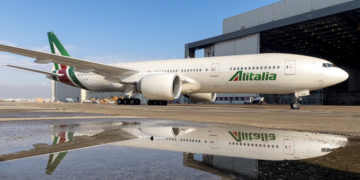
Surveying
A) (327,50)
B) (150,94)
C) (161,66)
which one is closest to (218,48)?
(327,50)

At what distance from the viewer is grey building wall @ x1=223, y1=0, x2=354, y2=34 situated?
30.2 m

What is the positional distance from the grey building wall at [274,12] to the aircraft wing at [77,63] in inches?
954

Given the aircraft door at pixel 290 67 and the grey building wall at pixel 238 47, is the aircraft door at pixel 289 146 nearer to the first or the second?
the aircraft door at pixel 290 67

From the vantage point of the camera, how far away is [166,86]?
15.1 meters

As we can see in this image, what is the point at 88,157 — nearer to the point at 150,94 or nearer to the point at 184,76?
the point at 150,94

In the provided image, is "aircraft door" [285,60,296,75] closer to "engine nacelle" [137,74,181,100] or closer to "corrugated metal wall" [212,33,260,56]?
"engine nacelle" [137,74,181,100]

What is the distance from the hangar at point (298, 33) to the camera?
2755 centimetres

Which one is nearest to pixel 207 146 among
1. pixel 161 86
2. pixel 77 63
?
pixel 161 86

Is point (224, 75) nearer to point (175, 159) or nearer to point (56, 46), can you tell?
point (175, 159)

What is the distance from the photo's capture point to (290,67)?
14.7 meters

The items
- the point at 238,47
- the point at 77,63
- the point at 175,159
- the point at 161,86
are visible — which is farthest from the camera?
the point at 238,47

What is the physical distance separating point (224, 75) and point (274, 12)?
76.0 ft

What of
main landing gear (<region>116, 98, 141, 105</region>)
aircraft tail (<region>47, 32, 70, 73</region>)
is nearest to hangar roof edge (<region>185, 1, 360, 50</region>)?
main landing gear (<region>116, 98, 141, 105</region>)

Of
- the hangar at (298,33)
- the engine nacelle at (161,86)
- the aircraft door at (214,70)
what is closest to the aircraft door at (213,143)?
the engine nacelle at (161,86)
